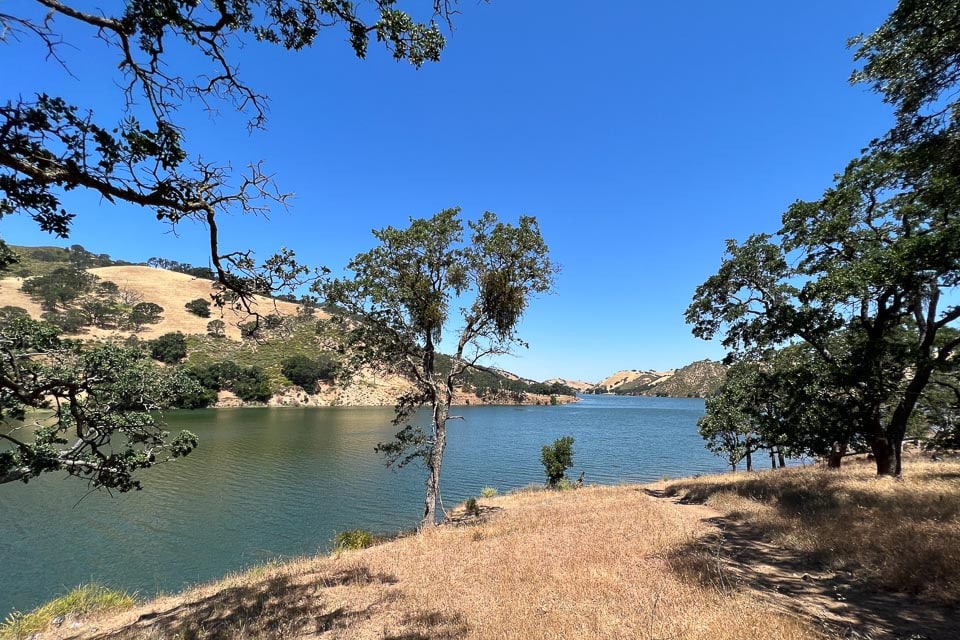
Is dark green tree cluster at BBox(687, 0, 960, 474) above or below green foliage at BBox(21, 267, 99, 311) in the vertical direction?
below

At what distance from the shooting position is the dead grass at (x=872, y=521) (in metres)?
6.55

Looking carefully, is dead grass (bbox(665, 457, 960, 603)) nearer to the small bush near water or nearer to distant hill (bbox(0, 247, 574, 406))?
the small bush near water

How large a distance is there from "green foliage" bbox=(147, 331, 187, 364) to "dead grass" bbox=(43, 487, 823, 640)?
315 feet

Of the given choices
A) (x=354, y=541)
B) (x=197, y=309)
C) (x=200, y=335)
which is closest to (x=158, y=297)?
(x=197, y=309)

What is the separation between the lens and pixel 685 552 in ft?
30.3

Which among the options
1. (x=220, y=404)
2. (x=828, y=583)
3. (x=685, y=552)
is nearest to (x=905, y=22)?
(x=828, y=583)

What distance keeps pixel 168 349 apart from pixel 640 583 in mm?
106210

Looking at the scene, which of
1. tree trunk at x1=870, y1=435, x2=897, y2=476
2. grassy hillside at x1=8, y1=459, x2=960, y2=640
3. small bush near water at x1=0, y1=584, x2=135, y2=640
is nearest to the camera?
grassy hillside at x1=8, y1=459, x2=960, y2=640

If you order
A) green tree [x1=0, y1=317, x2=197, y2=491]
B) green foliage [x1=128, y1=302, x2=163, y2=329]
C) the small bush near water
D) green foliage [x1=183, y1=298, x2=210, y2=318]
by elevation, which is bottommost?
the small bush near water

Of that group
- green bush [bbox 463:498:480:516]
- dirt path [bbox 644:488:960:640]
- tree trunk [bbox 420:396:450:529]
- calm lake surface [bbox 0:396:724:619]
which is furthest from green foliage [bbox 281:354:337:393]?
dirt path [bbox 644:488:960:640]

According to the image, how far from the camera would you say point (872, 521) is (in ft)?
30.4

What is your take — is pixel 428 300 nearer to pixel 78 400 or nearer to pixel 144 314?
pixel 78 400

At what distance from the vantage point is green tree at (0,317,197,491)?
6801 millimetres

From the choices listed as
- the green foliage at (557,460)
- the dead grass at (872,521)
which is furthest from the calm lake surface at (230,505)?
the dead grass at (872,521)
